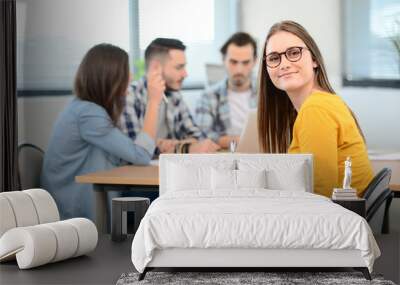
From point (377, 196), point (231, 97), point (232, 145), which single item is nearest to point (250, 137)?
point (232, 145)

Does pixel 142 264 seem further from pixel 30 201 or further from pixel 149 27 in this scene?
pixel 149 27

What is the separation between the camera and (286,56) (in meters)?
7.03

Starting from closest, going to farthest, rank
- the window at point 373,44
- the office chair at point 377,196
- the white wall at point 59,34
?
the office chair at point 377,196 < the window at point 373,44 < the white wall at point 59,34

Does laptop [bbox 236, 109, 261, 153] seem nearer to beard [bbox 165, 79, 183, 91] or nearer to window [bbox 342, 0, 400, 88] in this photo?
beard [bbox 165, 79, 183, 91]

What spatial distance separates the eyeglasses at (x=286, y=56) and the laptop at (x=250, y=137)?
17.5 inches

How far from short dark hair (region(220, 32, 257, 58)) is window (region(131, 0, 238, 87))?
0.04 metres

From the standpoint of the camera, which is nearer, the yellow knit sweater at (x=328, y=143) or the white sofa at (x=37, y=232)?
the white sofa at (x=37, y=232)

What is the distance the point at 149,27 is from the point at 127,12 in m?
0.25

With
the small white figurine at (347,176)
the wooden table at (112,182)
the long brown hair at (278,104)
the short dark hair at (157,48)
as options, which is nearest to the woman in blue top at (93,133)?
the short dark hair at (157,48)

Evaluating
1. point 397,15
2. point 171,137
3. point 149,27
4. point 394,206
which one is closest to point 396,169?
point 394,206

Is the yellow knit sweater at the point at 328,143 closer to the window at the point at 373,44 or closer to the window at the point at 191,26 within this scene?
the window at the point at 373,44

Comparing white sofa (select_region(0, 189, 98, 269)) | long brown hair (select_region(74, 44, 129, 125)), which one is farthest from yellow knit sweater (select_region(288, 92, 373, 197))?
white sofa (select_region(0, 189, 98, 269))

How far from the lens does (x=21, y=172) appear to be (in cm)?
756

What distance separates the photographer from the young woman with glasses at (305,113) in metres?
6.46
